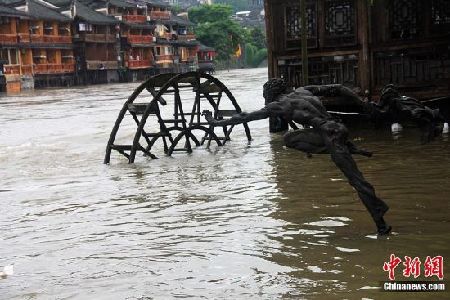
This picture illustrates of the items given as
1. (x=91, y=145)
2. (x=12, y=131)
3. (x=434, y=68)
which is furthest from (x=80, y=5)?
(x=434, y=68)

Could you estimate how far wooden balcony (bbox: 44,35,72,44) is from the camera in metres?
58.6

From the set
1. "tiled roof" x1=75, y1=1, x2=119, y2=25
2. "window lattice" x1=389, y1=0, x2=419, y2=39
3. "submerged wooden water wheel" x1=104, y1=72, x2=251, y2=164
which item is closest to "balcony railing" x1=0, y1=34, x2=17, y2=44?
"tiled roof" x1=75, y1=1, x2=119, y2=25

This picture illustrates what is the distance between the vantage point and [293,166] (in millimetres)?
11547

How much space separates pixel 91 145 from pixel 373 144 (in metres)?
7.85

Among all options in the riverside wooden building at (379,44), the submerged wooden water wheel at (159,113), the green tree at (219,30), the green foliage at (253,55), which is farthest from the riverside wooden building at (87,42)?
the riverside wooden building at (379,44)

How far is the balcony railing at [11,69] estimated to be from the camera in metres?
53.1

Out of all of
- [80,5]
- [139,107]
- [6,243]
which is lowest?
[6,243]

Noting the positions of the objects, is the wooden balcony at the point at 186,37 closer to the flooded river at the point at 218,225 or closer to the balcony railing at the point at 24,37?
the balcony railing at the point at 24,37

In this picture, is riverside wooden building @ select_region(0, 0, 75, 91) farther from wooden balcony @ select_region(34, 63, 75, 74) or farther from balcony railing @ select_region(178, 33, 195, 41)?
balcony railing @ select_region(178, 33, 195, 41)

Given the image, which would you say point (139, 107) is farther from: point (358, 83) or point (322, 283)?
point (322, 283)

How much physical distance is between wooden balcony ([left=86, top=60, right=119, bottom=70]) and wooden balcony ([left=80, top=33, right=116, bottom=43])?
2.13 meters

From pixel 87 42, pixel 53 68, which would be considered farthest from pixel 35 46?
pixel 87 42

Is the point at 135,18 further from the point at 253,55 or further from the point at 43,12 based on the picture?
the point at 253,55

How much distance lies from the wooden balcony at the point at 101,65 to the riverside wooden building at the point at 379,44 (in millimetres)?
50095
